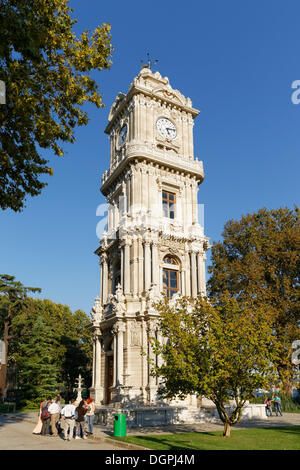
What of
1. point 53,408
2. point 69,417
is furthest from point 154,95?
point 69,417

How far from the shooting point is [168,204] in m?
34.3

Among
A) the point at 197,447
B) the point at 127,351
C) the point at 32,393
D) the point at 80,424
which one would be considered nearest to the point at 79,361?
the point at 32,393

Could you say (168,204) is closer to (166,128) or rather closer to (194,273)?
(194,273)

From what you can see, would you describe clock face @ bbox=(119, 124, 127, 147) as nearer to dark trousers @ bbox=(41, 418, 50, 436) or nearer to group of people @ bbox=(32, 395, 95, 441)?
group of people @ bbox=(32, 395, 95, 441)

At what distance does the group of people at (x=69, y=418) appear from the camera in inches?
635

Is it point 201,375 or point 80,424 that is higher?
point 201,375

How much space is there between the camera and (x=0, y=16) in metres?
11.1

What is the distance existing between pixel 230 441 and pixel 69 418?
607 centimetres

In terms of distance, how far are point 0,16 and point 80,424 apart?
47.1 ft

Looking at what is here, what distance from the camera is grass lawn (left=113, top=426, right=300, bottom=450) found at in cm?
1369

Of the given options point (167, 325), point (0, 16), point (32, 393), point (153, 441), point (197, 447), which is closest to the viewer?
point (0, 16)

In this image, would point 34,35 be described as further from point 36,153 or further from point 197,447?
point 197,447

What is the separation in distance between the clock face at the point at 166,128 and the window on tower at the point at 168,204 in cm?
510

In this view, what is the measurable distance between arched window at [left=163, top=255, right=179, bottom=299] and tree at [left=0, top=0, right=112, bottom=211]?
1845cm
